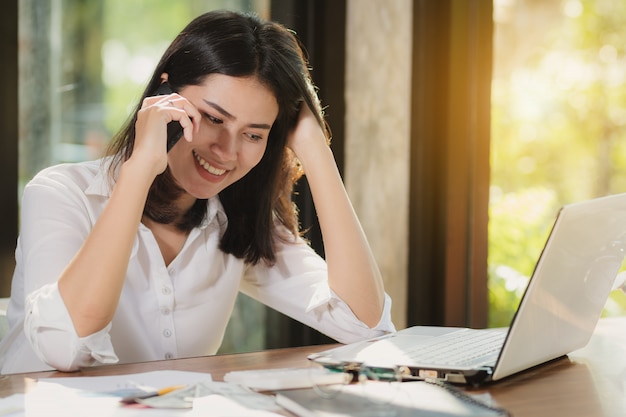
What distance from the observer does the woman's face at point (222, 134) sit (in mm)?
1647

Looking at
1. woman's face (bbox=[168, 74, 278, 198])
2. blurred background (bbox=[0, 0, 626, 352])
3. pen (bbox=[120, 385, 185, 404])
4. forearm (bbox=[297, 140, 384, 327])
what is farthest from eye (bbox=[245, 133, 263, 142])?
blurred background (bbox=[0, 0, 626, 352])

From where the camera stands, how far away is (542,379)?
1291mm

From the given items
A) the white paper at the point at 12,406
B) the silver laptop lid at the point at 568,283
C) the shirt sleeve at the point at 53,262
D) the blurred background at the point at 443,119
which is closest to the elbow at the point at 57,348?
the shirt sleeve at the point at 53,262

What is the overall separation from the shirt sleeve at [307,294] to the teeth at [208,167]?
29cm

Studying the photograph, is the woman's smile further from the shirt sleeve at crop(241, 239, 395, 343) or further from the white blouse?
the shirt sleeve at crop(241, 239, 395, 343)

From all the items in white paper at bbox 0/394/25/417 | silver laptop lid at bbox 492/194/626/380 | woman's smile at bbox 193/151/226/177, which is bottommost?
white paper at bbox 0/394/25/417

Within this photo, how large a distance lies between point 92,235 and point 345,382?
0.54 m

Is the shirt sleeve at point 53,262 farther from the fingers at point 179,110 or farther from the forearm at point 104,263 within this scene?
the fingers at point 179,110

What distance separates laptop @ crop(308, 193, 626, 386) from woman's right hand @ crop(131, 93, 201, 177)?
1.60 ft

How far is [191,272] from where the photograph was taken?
1.77 metres

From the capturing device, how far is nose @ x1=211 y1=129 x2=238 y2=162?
1.69 meters

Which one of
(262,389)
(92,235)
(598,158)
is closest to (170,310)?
(92,235)

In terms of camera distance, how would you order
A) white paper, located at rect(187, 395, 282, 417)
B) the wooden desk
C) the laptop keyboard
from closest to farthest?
1. white paper, located at rect(187, 395, 282, 417)
2. the wooden desk
3. the laptop keyboard

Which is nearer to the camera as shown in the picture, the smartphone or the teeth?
the smartphone
